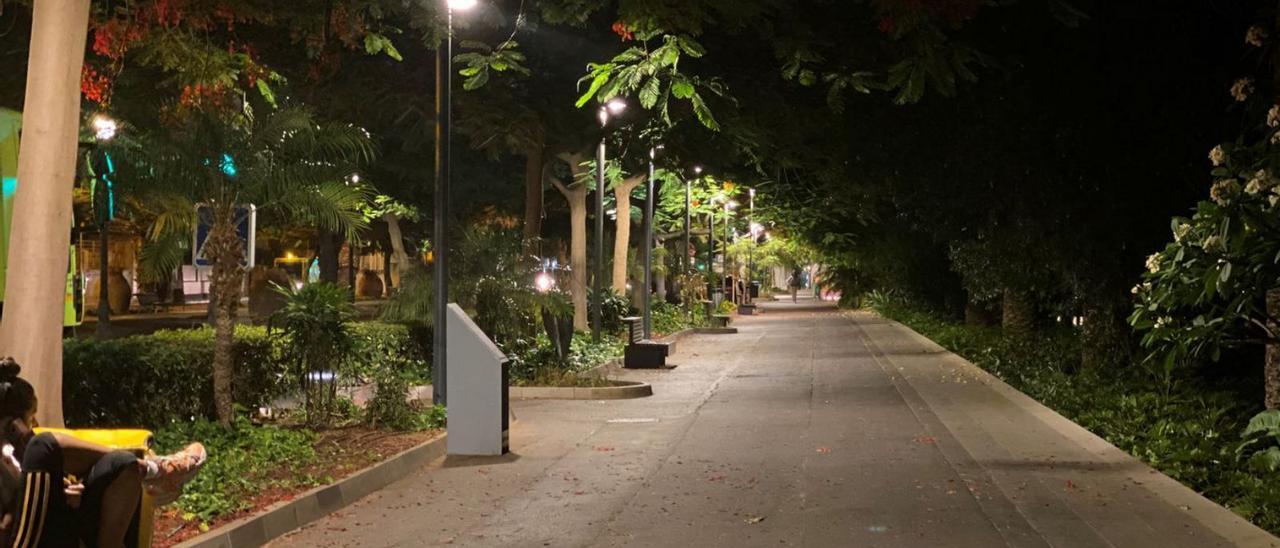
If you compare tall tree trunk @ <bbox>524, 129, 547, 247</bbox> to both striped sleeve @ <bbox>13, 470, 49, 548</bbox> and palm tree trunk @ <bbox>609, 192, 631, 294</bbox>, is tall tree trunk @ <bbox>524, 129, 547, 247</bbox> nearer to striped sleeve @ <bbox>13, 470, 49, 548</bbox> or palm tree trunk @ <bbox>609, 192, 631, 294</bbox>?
palm tree trunk @ <bbox>609, 192, 631, 294</bbox>

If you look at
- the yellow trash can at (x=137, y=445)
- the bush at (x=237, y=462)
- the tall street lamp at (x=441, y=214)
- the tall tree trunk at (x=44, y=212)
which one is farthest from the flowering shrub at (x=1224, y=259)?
the tall street lamp at (x=441, y=214)

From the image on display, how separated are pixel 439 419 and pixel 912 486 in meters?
6.12

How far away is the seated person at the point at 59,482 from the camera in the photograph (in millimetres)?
5652

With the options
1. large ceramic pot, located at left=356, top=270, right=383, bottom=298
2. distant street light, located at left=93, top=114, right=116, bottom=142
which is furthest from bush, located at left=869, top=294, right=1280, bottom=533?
large ceramic pot, located at left=356, top=270, right=383, bottom=298

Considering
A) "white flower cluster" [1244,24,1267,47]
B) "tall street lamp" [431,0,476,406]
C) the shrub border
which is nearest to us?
the shrub border

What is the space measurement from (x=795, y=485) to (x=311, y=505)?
4078 mm

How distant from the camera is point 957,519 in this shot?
9.91 metres

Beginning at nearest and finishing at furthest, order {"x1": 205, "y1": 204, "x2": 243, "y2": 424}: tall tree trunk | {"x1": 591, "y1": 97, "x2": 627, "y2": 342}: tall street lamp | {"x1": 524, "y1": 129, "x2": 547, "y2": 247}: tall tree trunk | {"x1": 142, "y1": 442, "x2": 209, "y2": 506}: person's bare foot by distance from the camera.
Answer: {"x1": 142, "y1": 442, "x2": 209, "y2": 506}: person's bare foot
{"x1": 205, "y1": 204, "x2": 243, "y2": 424}: tall tree trunk
{"x1": 591, "y1": 97, "x2": 627, "y2": 342}: tall street lamp
{"x1": 524, "y1": 129, "x2": 547, "y2": 247}: tall tree trunk

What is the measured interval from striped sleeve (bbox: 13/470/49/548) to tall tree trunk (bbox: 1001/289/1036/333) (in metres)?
30.1

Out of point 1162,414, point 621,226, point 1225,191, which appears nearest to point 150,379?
point 1225,191

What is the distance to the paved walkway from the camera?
9.38 metres

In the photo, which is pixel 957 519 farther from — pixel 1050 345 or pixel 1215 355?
pixel 1050 345

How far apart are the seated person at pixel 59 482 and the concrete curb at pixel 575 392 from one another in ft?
47.0

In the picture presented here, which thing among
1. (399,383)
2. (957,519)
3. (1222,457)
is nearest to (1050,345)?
(1222,457)
